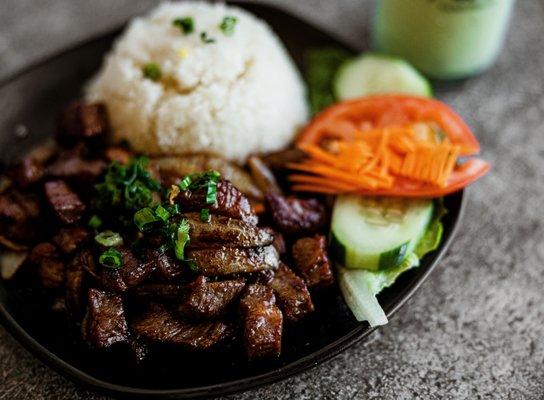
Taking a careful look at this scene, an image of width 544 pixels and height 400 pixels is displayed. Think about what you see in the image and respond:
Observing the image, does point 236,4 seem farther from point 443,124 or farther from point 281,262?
point 281,262

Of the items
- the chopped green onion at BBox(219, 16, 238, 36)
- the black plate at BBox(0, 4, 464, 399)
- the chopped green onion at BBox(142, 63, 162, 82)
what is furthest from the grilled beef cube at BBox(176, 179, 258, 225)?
the chopped green onion at BBox(219, 16, 238, 36)

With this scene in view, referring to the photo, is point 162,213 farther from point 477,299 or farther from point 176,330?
point 477,299

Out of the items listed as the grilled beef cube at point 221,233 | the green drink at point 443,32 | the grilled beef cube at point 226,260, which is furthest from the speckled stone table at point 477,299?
the grilled beef cube at point 221,233

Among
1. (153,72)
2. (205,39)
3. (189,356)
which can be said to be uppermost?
(205,39)

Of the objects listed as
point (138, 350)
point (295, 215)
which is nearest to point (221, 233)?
point (295, 215)

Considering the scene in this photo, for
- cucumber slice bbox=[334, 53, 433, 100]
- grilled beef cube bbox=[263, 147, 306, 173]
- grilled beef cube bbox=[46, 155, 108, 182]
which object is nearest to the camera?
grilled beef cube bbox=[46, 155, 108, 182]

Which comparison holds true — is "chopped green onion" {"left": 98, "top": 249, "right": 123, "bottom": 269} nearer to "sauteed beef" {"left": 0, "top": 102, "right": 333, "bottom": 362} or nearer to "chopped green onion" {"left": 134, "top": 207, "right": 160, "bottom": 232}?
"sauteed beef" {"left": 0, "top": 102, "right": 333, "bottom": 362}

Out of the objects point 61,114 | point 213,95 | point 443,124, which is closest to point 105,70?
point 61,114
